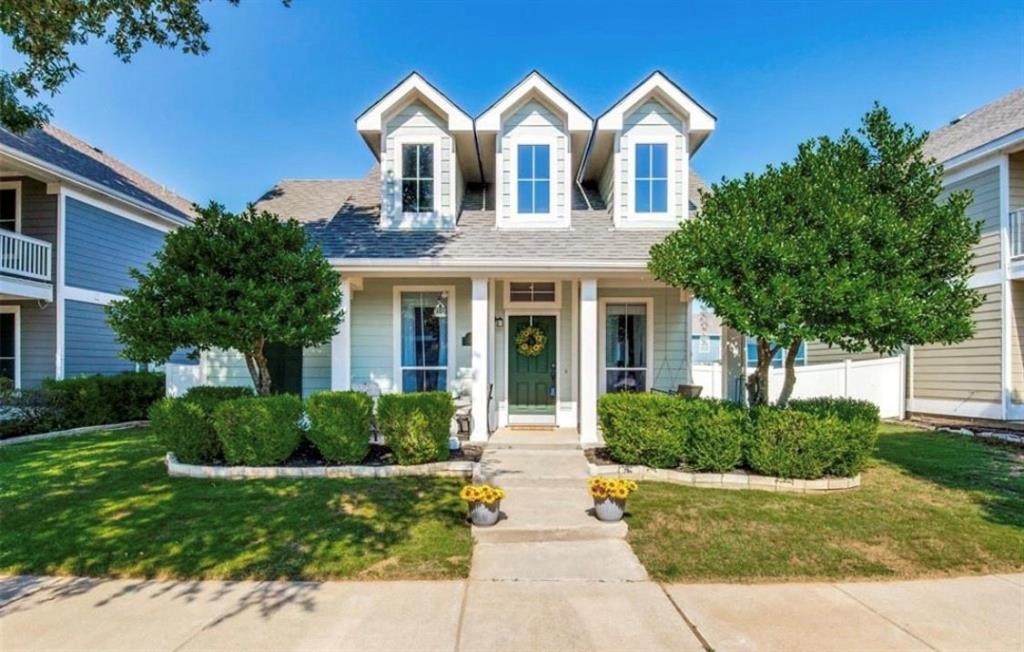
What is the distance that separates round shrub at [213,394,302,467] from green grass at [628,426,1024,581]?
476 cm

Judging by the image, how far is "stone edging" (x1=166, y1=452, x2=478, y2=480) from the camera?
7.05m

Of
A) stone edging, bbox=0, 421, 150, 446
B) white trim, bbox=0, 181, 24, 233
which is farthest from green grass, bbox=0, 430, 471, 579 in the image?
white trim, bbox=0, 181, 24, 233

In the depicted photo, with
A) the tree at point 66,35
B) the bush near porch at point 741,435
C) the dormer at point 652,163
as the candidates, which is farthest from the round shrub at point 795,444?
the tree at point 66,35

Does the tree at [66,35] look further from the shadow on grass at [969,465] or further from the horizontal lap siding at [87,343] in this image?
the shadow on grass at [969,465]

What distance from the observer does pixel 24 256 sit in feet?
37.8

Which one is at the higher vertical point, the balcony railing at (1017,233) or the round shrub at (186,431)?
the balcony railing at (1017,233)

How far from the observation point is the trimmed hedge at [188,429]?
7.19 metres

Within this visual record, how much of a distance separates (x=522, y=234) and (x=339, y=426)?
4780 millimetres

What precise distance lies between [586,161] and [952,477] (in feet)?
27.3

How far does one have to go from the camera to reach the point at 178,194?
19172mm

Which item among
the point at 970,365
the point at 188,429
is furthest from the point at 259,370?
the point at 970,365

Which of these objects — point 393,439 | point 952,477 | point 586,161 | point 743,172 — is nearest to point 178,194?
point 586,161

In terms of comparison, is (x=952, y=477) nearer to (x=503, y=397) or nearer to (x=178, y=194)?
(x=503, y=397)

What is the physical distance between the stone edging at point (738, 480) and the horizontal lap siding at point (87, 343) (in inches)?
472
